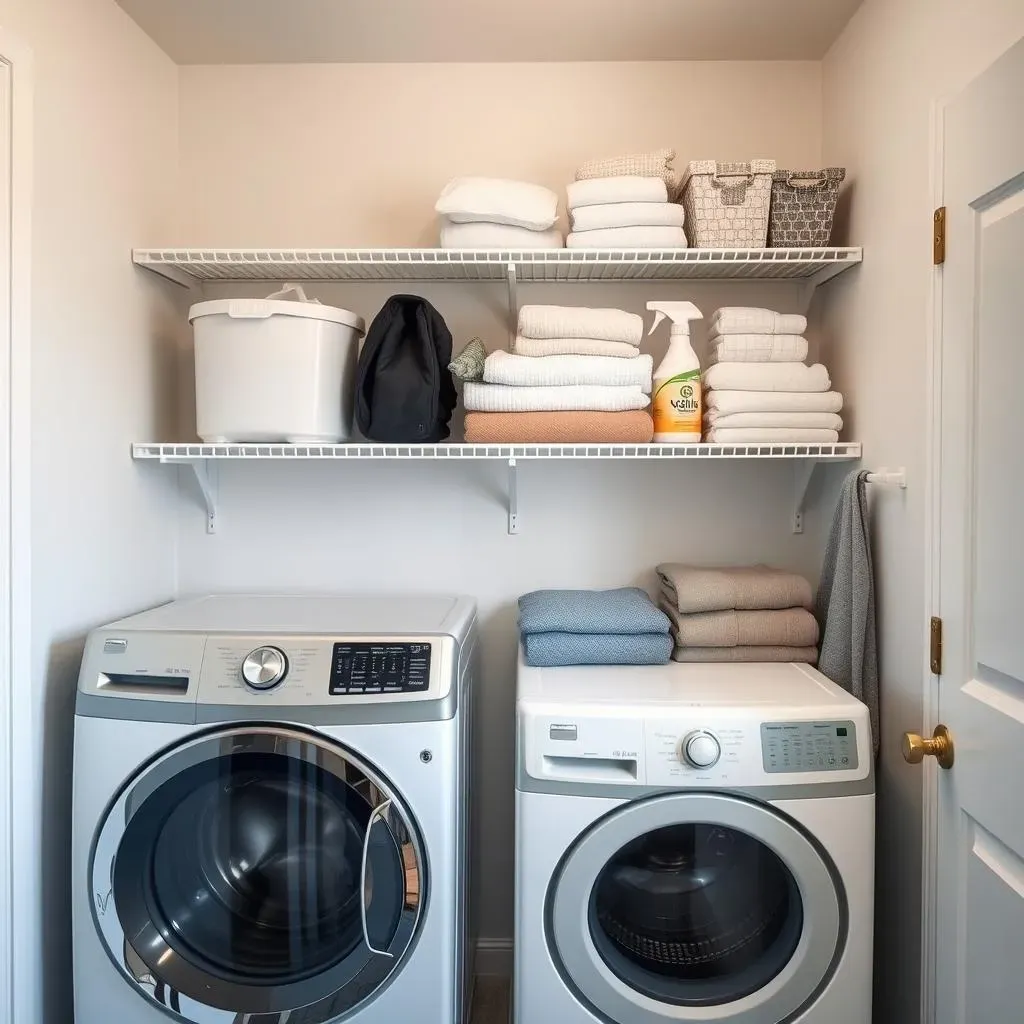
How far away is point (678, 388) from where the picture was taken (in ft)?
5.59

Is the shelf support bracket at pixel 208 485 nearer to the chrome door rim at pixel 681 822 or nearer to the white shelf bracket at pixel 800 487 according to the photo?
the chrome door rim at pixel 681 822

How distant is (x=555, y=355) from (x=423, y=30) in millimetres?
853

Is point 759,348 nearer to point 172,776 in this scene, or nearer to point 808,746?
point 808,746

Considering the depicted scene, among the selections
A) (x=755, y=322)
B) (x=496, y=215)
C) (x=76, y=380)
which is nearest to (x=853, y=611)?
(x=755, y=322)

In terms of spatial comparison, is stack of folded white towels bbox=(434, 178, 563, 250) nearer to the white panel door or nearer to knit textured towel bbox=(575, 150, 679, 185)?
knit textured towel bbox=(575, 150, 679, 185)

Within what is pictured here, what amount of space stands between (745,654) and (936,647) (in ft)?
1.51

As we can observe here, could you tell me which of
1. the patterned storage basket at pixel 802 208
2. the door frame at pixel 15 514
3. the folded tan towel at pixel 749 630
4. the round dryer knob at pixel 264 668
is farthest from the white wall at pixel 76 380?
the patterned storage basket at pixel 802 208

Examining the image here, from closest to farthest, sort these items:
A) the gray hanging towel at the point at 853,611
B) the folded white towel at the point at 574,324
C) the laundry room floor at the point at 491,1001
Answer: the gray hanging towel at the point at 853,611 → the folded white towel at the point at 574,324 → the laundry room floor at the point at 491,1001

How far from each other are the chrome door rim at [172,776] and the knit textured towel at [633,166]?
4.38 ft

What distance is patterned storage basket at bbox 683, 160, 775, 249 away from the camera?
1.69 m

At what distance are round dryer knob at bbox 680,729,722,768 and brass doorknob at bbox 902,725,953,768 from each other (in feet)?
0.99

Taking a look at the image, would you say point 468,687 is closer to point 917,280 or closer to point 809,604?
point 809,604

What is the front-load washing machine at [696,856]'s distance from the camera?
1364 millimetres

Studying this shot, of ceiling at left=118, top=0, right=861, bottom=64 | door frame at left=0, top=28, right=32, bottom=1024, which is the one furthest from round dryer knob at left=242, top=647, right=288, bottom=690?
ceiling at left=118, top=0, right=861, bottom=64
